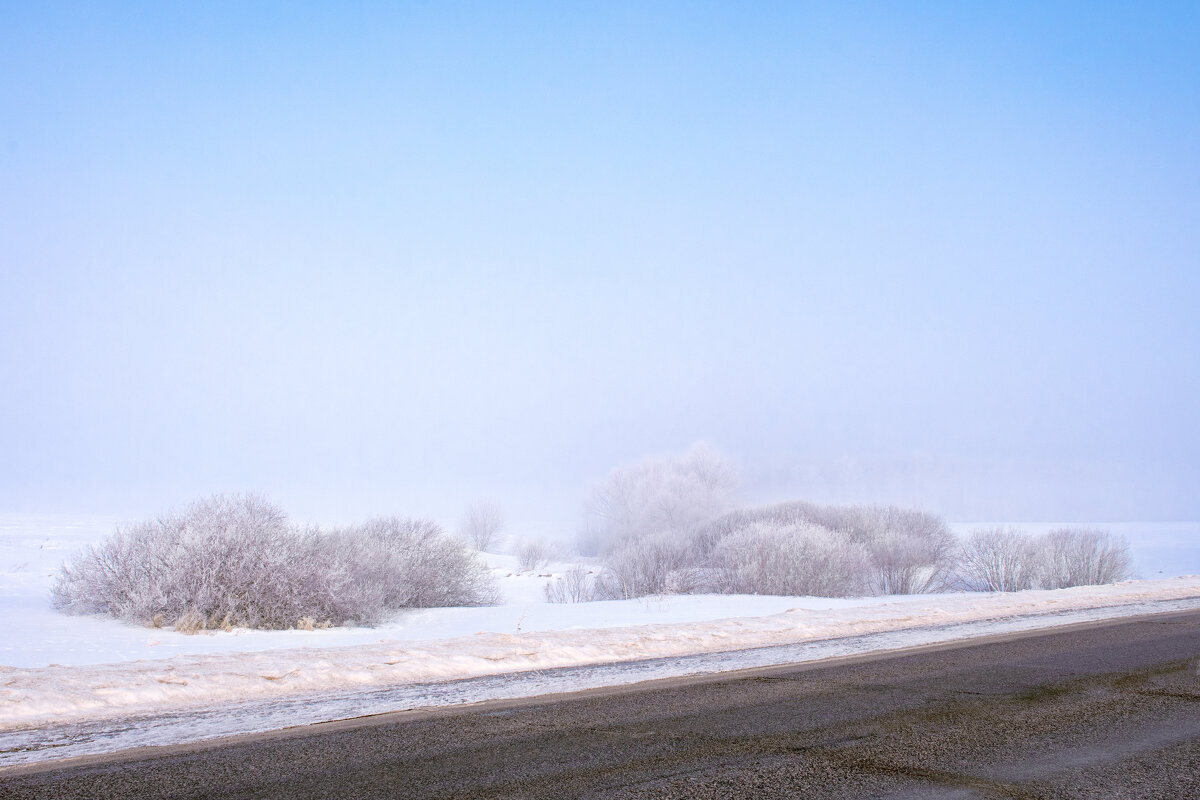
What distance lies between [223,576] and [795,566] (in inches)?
749

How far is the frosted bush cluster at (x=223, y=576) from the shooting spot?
14.6 m

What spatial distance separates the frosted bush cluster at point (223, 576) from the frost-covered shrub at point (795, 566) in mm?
13520

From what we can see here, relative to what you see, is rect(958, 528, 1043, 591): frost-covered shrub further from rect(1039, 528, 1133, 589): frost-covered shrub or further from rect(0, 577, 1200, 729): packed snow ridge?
rect(0, 577, 1200, 729): packed snow ridge

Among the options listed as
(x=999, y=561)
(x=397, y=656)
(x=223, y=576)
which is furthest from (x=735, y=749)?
(x=999, y=561)

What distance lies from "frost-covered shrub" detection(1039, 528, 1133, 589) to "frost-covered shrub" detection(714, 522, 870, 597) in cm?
993

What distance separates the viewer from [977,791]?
4148mm

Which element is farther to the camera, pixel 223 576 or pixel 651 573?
pixel 651 573

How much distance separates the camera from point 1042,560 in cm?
3619

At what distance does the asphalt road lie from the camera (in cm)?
425

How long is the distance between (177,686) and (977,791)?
685 cm

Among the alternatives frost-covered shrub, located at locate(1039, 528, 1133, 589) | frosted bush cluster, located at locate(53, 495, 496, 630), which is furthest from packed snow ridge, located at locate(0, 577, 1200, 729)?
frost-covered shrub, located at locate(1039, 528, 1133, 589)

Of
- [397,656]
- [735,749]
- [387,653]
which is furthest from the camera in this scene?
[387,653]

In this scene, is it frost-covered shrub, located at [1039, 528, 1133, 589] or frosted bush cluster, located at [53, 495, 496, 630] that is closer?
frosted bush cluster, located at [53, 495, 496, 630]

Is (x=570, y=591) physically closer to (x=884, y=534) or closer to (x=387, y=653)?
(x=884, y=534)
